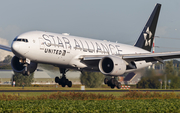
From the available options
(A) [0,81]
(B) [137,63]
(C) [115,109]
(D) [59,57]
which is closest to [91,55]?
(D) [59,57]

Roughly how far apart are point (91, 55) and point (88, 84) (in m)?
25.1

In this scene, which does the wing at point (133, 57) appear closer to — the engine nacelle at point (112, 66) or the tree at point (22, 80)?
the engine nacelle at point (112, 66)

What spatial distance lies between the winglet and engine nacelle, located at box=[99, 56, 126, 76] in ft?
42.9

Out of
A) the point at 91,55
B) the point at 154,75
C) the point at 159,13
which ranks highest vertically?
the point at 159,13

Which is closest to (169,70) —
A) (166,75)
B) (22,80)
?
(166,75)

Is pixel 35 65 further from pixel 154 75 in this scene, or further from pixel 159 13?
pixel 159 13

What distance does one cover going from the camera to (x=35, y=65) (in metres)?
39.0

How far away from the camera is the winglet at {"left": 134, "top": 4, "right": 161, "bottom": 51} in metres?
48.7

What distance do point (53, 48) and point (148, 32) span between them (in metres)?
20.7

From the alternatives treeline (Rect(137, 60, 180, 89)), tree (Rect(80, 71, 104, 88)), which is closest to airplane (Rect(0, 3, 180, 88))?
treeline (Rect(137, 60, 180, 89))

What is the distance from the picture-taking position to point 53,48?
3341cm

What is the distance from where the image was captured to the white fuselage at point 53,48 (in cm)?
3214

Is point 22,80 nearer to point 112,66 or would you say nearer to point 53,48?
point 112,66

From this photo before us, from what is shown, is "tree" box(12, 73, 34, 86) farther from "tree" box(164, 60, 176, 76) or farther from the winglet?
"tree" box(164, 60, 176, 76)
